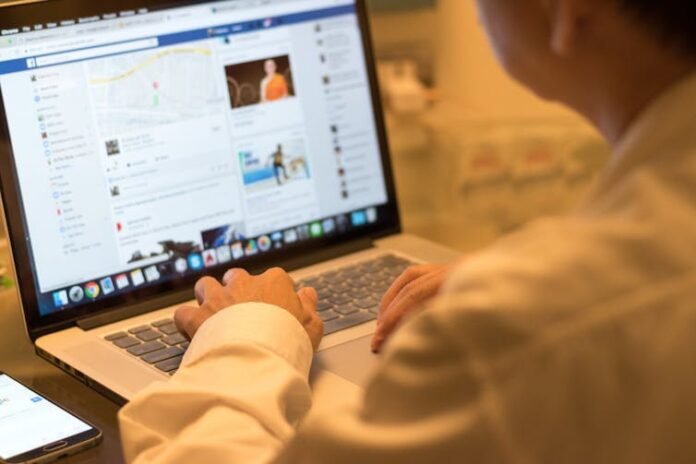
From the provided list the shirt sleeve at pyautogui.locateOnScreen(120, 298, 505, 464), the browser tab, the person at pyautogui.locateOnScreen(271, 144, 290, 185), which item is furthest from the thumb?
the browser tab

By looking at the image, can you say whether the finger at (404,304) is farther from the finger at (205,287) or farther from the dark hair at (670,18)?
the dark hair at (670,18)

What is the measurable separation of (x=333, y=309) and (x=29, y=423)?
0.32 m

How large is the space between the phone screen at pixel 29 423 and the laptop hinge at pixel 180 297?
16 cm

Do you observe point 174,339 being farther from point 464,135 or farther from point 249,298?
point 464,135

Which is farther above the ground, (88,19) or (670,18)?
(88,19)

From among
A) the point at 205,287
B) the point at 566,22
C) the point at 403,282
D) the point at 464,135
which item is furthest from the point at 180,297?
the point at 464,135

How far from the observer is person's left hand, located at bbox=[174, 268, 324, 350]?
897mm

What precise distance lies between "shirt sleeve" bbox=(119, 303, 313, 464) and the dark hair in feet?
1.17

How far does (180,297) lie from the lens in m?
1.10

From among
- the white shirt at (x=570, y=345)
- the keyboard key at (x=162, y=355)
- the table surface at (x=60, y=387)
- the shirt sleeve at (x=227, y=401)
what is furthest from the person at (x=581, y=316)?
the keyboard key at (x=162, y=355)

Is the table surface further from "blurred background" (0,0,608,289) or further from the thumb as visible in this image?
"blurred background" (0,0,608,289)

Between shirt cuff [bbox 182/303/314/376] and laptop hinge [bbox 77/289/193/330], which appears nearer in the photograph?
shirt cuff [bbox 182/303/314/376]

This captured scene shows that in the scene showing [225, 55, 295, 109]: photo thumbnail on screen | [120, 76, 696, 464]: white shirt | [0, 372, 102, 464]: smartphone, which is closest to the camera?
[120, 76, 696, 464]: white shirt

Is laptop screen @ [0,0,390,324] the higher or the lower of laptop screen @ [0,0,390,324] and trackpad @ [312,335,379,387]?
the higher
